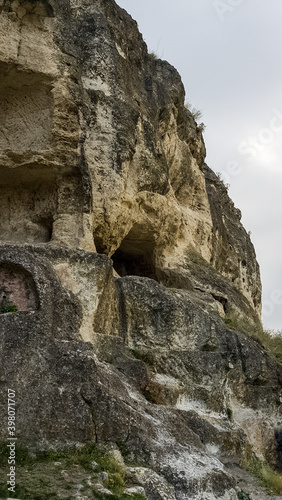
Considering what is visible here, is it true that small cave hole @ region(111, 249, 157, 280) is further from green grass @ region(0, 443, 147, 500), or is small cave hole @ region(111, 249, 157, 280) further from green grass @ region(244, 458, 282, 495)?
green grass @ region(0, 443, 147, 500)

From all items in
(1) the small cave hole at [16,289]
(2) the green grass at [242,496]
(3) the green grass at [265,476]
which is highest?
(1) the small cave hole at [16,289]

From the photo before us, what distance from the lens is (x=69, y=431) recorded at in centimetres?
652

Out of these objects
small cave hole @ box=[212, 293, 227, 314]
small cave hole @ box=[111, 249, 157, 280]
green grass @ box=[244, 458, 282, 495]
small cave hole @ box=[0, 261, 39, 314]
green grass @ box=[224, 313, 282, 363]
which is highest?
small cave hole @ box=[111, 249, 157, 280]

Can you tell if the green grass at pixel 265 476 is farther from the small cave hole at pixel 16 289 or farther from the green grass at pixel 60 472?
the small cave hole at pixel 16 289

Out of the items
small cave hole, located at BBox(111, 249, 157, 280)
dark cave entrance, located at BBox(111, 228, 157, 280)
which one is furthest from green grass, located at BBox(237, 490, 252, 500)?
small cave hole, located at BBox(111, 249, 157, 280)

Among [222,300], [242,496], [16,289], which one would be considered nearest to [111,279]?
[16,289]

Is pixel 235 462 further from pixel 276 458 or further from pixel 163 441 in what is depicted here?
pixel 163 441

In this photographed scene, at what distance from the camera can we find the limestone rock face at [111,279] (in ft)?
22.4

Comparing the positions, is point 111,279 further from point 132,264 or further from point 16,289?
point 132,264

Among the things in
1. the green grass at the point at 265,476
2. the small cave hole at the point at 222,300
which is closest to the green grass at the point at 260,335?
the small cave hole at the point at 222,300

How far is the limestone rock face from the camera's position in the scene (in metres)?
6.81

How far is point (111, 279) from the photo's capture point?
998 cm

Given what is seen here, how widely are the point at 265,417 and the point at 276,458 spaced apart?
0.80 m

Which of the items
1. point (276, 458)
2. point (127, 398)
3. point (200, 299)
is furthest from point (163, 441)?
point (200, 299)
